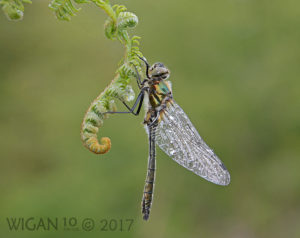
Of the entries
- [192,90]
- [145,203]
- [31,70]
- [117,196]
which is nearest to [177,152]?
[145,203]

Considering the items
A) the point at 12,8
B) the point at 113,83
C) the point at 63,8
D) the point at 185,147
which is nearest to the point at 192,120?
the point at 185,147

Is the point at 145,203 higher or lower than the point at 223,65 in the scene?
lower

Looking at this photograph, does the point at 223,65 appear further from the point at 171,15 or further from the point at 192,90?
the point at 171,15

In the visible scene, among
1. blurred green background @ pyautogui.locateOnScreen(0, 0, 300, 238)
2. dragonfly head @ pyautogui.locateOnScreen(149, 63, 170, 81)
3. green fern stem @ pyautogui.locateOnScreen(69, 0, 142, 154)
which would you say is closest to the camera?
green fern stem @ pyautogui.locateOnScreen(69, 0, 142, 154)

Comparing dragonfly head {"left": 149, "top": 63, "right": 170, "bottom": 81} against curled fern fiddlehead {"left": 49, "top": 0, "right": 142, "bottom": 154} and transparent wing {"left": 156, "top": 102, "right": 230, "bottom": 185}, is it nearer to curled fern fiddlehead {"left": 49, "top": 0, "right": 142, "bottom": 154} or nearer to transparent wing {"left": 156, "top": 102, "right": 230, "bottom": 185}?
transparent wing {"left": 156, "top": 102, "right": 230, "bottom": 185}

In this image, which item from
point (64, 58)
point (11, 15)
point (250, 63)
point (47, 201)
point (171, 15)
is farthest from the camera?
point (64, 58)

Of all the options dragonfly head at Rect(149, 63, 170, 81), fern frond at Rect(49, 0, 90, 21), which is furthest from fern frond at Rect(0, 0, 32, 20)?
dragonfly head at Rect(149, 63, 170, 81)
